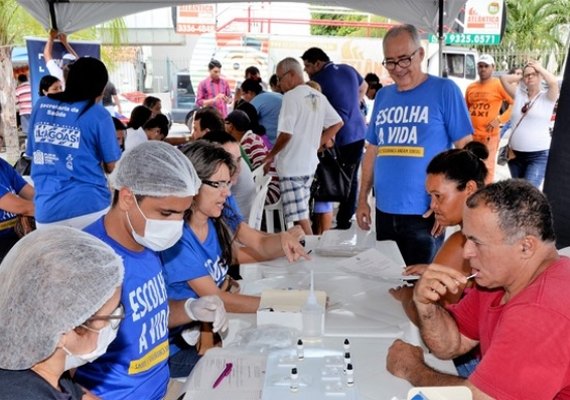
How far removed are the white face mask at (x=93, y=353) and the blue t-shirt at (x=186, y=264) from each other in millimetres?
750

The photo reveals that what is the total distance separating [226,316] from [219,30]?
514 inches

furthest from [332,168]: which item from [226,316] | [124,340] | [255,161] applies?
[124,340]

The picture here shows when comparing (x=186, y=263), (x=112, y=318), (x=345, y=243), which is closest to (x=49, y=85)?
(x=345, y=243)

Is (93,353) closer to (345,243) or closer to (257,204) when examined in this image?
(345,243)

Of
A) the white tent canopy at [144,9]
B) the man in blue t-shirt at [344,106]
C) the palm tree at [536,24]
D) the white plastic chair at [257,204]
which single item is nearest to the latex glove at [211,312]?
the white plastic chair at [257,204]

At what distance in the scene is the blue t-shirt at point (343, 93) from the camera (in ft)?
16.2

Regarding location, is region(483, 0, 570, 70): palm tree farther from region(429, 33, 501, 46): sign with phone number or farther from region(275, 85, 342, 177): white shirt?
region(275, 85, 342, 177): white shirt

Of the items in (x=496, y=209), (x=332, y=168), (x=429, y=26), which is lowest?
(x=332, y=168)

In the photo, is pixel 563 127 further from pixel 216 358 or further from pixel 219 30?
pixel 219 30

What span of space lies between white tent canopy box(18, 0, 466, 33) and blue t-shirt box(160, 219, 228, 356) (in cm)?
368

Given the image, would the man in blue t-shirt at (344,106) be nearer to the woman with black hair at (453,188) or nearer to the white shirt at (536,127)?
the white shirt at (536,127)

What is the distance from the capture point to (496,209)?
1365mm

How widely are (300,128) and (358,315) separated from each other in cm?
256

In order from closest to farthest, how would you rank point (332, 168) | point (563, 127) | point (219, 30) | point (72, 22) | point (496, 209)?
point (496, 209) → point (563, 127) → point (332, 168) → point (72, 22) → point (219, 30)
